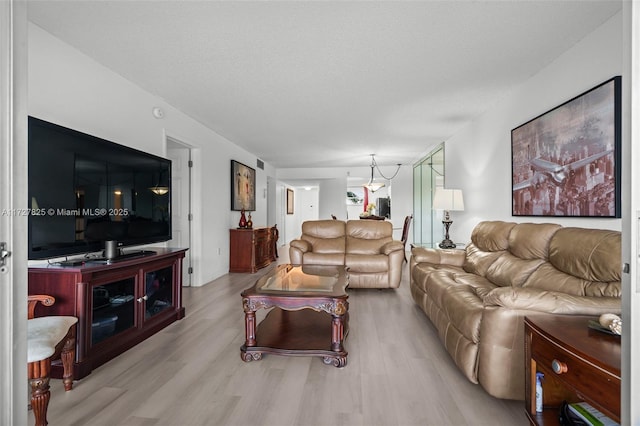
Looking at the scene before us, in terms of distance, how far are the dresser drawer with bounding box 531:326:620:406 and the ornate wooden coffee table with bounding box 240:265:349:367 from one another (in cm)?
→ 115

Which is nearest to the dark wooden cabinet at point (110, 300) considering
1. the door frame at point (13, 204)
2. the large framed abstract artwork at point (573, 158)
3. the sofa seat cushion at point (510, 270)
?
the door frame at point (13, 204)

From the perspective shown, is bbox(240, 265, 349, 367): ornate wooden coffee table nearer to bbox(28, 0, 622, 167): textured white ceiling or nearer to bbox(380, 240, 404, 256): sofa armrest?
bbox(380, 240, 404, 256): sofa armrest

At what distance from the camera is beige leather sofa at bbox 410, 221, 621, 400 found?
5.16ft

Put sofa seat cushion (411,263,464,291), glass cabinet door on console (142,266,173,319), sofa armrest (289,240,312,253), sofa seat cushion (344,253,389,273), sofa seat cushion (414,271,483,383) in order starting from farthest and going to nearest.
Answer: sofa armrest (289,240,312,253) → sofa seat cushion (344,253,389,273) → sofa seat cushion (411,263,464,291) → glass cabinet door on console (142,266,173,319) → sofa seat cushion (414,271,483,383)

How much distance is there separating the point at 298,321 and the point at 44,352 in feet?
5.74

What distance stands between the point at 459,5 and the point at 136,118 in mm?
3061

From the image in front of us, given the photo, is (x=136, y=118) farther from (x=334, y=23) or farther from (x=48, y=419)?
(x=48, y=419)

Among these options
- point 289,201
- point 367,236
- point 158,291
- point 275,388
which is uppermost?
point 289,201

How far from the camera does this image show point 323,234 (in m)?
4.90

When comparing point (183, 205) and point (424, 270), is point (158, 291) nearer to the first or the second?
point (183, 205)

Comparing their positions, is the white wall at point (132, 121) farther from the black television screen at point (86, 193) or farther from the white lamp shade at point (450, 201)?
the white lamp shade at point (450, 201)

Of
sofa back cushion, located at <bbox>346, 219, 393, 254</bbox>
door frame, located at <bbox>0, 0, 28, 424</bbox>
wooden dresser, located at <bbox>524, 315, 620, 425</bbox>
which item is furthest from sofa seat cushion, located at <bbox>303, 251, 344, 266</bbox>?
door frame, located at <bbox>0, 0, 28, 424</bbox>

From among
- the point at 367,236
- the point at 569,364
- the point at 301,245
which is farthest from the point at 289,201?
the point at 569,364

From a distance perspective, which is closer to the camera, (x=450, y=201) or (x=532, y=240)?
(x=532, y=240)
